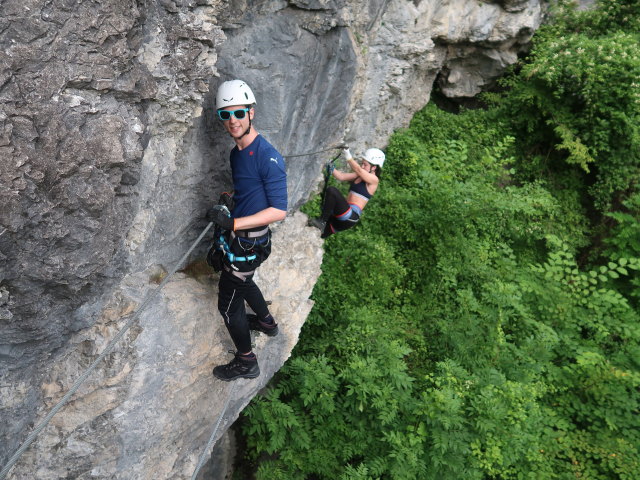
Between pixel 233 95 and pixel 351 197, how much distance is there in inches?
115

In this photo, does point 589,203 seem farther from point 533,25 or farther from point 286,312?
point 286,312

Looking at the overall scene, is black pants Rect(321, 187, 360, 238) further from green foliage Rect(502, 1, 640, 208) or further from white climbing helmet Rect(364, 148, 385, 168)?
green foliage Rect(502, 1, 640, 208)

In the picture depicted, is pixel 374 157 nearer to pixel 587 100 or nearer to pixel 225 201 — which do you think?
pixel 225 201

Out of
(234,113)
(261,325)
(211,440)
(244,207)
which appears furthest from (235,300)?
(234,113)

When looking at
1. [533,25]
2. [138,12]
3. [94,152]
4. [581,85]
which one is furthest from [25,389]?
[533,25]

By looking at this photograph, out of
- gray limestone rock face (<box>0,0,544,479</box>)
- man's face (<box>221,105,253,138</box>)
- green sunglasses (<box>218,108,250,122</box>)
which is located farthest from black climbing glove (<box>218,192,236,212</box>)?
green sunglasses (<box>218,108,250,122</box>)

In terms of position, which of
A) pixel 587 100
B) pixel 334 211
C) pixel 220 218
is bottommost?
pixel 334 211

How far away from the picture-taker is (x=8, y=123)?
196 centimetres

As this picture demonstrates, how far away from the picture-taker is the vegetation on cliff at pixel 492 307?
197 inches

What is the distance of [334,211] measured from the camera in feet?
18.0

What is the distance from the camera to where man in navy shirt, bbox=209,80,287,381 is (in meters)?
3.05

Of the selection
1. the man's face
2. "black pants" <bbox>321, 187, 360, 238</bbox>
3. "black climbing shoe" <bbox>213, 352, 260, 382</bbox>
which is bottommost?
"black climbing shoe" <bbox>213, 352, 260, 382</bbox>

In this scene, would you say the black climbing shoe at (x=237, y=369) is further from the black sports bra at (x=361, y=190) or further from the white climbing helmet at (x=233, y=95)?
the black sports bra at (x=361, y=190)

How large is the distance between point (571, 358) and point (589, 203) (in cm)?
365
